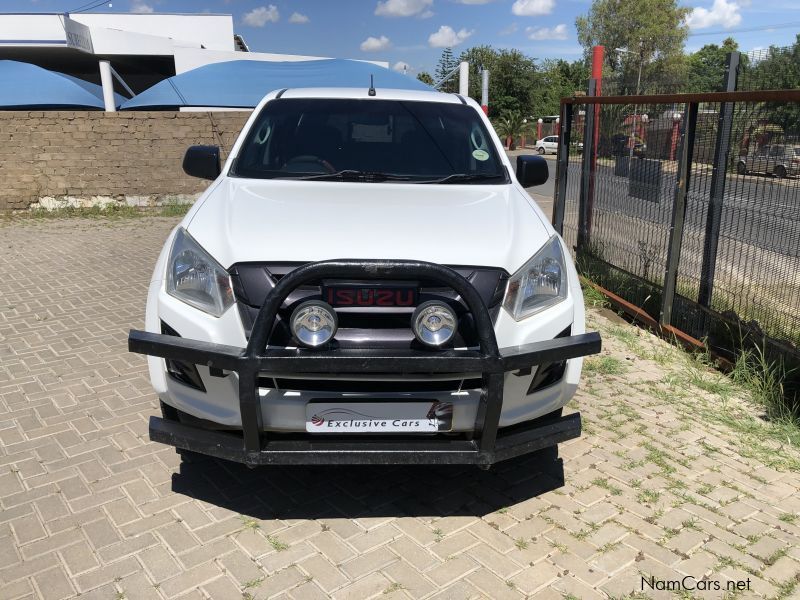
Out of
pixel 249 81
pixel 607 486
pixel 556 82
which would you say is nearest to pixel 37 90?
pixel 249 81

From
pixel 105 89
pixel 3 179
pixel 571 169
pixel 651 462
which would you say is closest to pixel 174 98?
pixel 105 89

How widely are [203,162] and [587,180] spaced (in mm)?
4362

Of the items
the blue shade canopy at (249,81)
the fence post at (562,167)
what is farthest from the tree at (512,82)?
the fence post at (562,167)

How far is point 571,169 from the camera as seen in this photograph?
7367 millimetres

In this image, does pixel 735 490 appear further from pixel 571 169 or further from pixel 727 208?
pixel 571 169

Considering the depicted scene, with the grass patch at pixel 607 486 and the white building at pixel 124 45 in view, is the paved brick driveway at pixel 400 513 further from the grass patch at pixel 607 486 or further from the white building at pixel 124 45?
the white building at pixel 124 45

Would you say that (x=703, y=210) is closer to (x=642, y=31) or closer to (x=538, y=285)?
(x=538, y=285)

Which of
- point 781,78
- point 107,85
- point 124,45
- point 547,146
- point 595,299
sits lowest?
point 595,299

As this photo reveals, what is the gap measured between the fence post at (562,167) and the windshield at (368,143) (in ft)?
10.9

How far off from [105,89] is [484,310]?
15.1 m

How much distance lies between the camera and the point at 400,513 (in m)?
3.07

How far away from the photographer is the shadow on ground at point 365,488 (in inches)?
122

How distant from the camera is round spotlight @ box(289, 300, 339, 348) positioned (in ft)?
8.14

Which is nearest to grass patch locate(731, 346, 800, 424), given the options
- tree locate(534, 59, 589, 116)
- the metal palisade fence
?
the metal palisade fence
